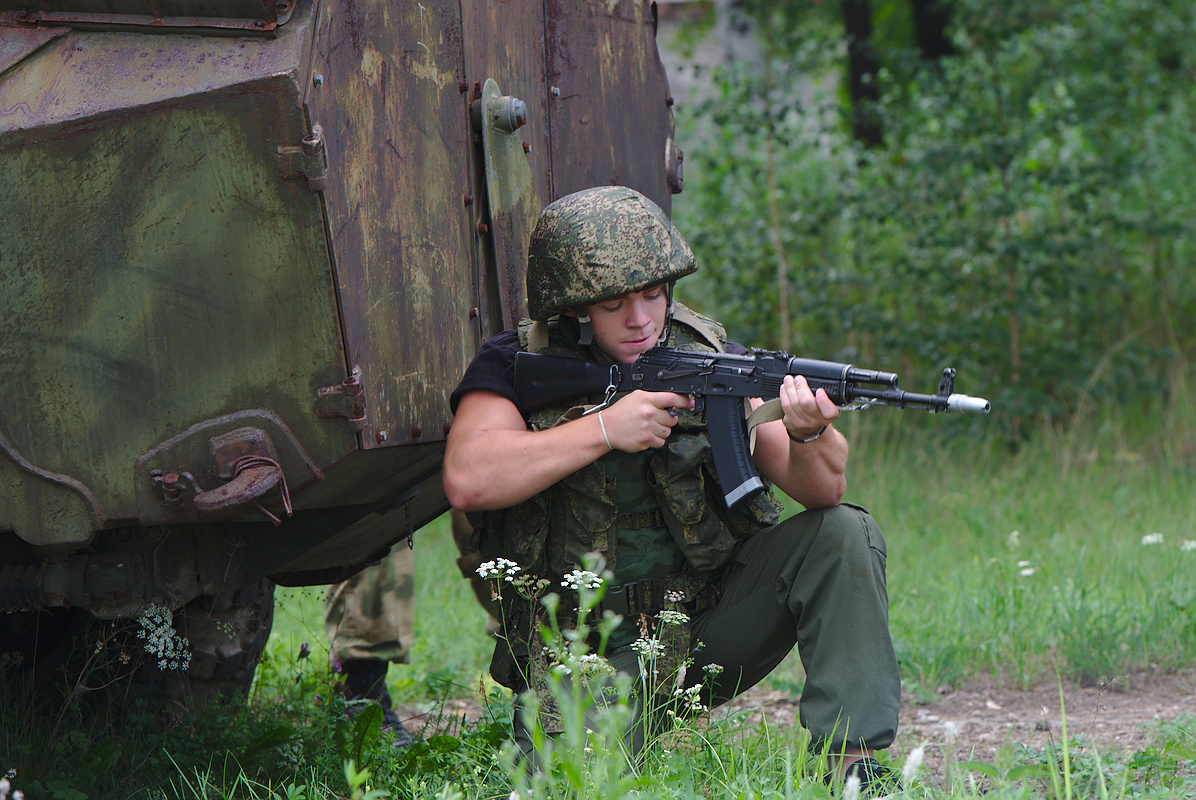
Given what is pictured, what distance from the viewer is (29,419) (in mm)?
2256

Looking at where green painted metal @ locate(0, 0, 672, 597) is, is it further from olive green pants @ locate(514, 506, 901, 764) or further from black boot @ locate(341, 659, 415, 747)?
black boot @ locate(341, 659, 415, 747)

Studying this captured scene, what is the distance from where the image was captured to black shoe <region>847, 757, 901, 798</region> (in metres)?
2.40

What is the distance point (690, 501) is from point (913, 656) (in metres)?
1.73

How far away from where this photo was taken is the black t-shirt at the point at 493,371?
270 centimetres

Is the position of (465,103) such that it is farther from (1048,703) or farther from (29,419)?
(1048,703)

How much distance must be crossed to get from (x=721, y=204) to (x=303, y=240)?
6.04 m

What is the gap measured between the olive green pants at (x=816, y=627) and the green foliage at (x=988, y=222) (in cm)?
460

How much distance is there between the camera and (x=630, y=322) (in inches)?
109

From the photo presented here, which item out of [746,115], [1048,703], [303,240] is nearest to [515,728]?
[303,240]

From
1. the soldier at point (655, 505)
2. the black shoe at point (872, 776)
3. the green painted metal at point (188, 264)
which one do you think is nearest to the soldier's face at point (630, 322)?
the soldier at point (655, 505)

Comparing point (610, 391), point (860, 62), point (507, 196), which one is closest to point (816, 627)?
point (610, 391)

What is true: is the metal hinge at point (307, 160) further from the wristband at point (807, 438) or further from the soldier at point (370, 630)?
the soldier at point (370, 630)

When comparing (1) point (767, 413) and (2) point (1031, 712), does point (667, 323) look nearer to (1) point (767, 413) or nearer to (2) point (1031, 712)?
(1) point (767, 413)

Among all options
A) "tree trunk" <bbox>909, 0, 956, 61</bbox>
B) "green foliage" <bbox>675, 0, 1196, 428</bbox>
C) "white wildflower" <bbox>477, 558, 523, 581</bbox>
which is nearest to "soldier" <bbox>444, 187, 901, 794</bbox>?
"white wildflower" <bbox>477, 558, 523, 581</bbox>
